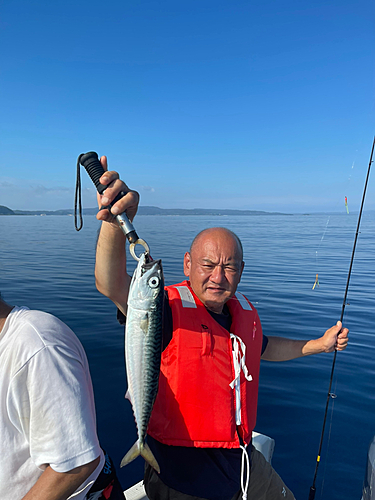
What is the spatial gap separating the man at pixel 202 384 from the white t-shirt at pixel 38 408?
29.9 inches

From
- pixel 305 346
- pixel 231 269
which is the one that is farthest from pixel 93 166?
pixel 305 346

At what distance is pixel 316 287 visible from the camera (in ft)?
40.9

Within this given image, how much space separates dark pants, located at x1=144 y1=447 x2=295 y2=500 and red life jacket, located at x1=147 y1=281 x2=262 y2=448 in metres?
0.29

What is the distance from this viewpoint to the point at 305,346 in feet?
11.2

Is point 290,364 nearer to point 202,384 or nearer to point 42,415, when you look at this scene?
point 202,384

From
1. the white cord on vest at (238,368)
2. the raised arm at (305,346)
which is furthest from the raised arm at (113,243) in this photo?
→ the raised arm at (305,346)

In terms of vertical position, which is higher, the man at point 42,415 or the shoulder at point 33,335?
the shoulder at point 33,335

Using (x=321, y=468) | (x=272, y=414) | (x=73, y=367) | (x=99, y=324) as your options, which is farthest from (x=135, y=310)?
(x=99, y=324)

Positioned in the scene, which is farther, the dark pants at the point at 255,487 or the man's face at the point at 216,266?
the man's face at the point at 216,266

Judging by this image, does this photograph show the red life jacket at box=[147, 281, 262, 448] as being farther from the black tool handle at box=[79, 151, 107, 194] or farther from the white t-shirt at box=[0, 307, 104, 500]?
the black tool handle at box=[79, 151, 107, 194]

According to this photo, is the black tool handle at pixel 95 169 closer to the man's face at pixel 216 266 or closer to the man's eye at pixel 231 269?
the man's face at pixel 216 266

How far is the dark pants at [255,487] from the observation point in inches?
98.1

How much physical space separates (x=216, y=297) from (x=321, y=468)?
324 cm

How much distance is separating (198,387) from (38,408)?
50.9 inches
